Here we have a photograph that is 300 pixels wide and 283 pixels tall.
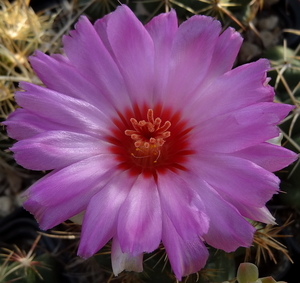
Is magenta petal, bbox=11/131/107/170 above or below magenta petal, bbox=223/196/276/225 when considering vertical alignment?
above

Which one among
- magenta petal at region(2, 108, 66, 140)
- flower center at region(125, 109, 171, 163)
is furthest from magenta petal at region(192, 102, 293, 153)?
magenta petal at region(2, 108, 66, 140)

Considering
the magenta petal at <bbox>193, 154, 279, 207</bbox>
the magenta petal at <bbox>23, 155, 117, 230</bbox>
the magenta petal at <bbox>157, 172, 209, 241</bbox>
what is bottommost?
the magenta petal at <bbox>193, 154, 279, 207</bbox>

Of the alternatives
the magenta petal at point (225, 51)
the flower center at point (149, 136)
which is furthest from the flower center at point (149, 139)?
the magenta petal at point (225, 51)

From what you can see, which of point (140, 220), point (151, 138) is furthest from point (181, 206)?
point (151, 138)

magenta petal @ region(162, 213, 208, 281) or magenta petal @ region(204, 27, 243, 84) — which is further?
magenta petal @ region(204, 27, 243, 84)

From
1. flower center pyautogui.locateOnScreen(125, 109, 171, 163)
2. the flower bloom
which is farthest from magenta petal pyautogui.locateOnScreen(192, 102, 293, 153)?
flower center pyautogui.locateOnScreen(125, 109, 171, 163)

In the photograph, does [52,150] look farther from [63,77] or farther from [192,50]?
[192,50]

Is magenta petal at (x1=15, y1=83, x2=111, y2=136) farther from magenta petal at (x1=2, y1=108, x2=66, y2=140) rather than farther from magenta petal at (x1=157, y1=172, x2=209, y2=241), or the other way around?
magenta petal at (x1=157, y1=172, x2=209, y2=241)

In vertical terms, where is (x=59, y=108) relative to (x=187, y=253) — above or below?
above

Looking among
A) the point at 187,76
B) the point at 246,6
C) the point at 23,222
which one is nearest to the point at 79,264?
the point at 23,222
